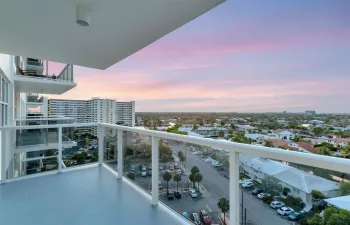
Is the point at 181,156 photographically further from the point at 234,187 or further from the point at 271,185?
the point at 271,185

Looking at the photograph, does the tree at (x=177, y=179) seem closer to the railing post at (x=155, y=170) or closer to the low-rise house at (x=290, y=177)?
the railing post at (x=155, y=170)

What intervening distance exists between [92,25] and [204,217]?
2658 mm

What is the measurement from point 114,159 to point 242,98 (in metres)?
10.6

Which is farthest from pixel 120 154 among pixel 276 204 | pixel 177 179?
pixel 276 204

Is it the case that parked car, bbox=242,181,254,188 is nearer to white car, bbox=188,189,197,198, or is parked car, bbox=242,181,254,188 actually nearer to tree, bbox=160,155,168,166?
white car, bbox=188,189,197,198

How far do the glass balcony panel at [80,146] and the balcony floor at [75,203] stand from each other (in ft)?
2.09

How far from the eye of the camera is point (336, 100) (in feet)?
26.0

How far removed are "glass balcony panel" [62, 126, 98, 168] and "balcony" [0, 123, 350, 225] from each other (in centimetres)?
2

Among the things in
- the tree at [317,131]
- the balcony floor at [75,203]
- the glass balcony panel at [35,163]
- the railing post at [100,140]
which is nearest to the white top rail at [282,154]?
the balcony floor at [75,203]

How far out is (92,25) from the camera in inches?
104

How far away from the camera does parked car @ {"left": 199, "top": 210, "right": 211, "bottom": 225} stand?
1.99 metres

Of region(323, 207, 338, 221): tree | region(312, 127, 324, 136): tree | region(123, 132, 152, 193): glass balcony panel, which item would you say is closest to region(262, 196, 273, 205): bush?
region(323, 207, 338, 221): tree

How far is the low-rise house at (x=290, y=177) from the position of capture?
1.20 metres

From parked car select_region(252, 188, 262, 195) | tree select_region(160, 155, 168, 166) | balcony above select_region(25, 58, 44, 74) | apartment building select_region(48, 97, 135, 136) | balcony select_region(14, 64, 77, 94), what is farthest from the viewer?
balcony above select_region(25, 58, 44, 74)
